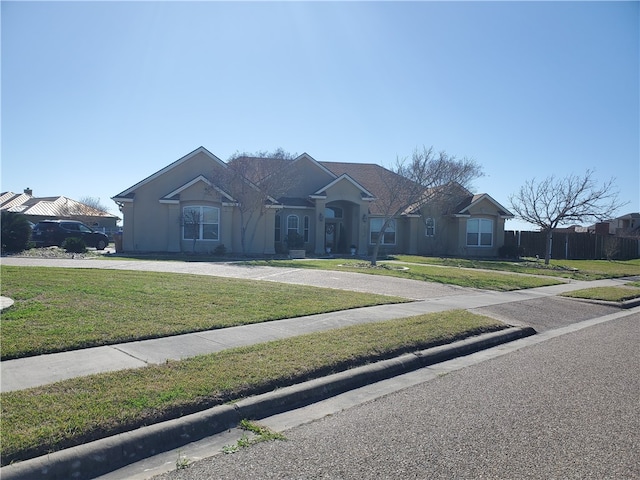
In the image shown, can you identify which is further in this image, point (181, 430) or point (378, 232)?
point (378, 232)

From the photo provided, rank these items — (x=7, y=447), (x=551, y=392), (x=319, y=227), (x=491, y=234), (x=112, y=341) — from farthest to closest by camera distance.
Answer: (x=491, y=234)
(x=319, y=227)
(x=112, y=341)
(x=551, y=392)
(x=7, y=447)

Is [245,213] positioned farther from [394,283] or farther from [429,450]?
[429,450]

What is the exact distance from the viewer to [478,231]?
3600 centimetres

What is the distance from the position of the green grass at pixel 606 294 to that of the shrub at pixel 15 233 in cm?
2253

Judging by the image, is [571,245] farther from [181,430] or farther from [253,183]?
[181,430]

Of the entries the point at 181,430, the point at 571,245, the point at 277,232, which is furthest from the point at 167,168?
the point at 571,245

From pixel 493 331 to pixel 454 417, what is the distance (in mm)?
4959

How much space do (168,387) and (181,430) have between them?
79 centimetres

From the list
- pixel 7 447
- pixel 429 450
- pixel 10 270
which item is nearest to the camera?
pixel 7 447

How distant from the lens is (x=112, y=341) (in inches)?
288

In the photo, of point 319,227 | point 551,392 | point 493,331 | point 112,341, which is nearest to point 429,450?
point 551,392

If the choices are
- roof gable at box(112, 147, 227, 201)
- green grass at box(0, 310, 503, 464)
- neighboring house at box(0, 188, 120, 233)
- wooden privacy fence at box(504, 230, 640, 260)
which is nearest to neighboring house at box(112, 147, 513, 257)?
roof gable at box(112, 147, 227, 201)

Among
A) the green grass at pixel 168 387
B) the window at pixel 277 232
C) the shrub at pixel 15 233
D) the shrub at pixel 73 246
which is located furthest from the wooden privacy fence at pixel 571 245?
the green grass at pixel 168 387

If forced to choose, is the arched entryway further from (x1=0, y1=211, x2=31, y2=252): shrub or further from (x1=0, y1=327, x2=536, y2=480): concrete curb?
(x1=0, y1=327, x2=536, y2=480): concrete curb
